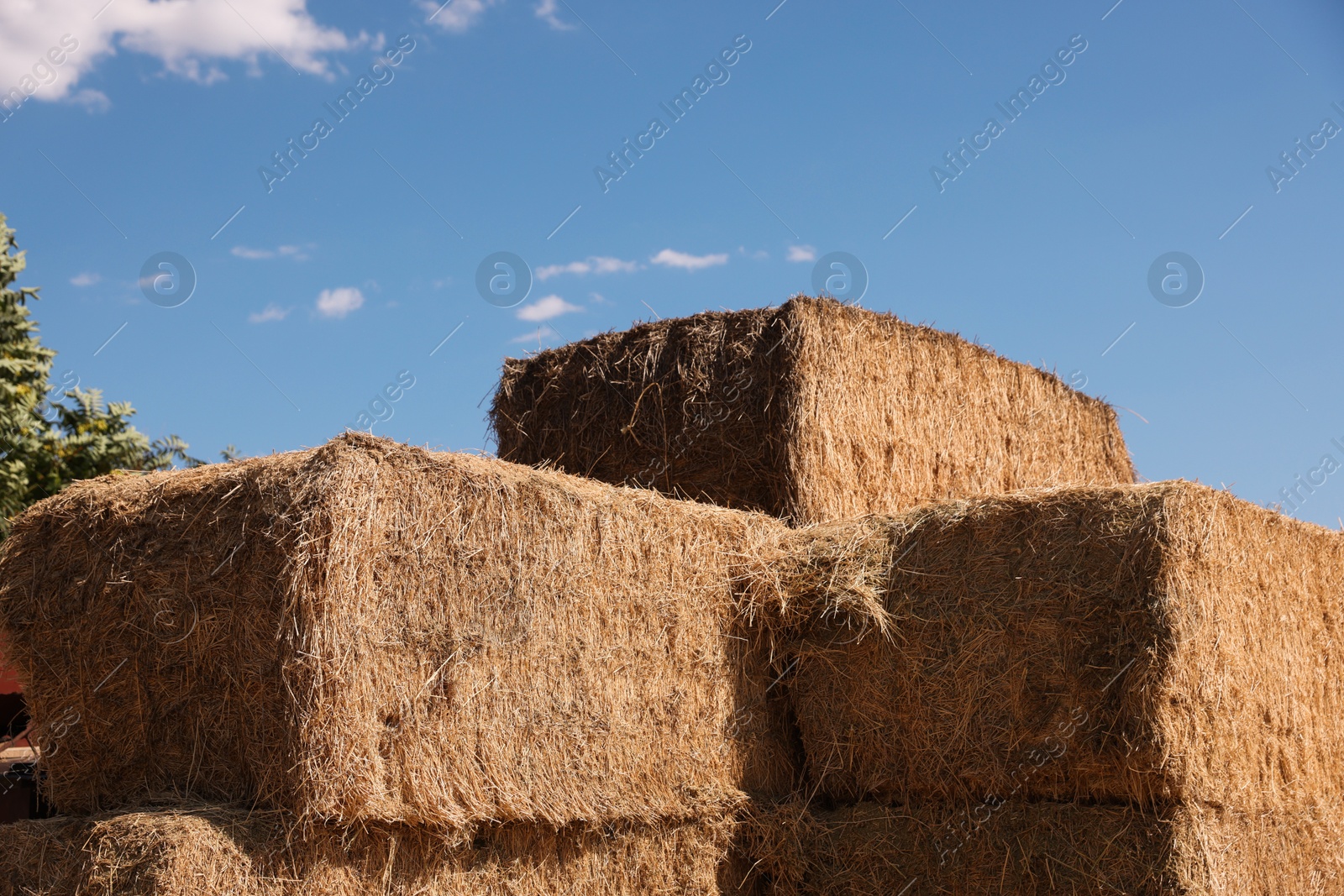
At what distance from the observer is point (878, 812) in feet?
23.1

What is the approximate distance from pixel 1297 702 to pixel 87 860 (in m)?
7.08

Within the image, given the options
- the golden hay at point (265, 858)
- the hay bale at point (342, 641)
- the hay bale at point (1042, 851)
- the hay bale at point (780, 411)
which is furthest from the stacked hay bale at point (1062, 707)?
the golden hay at point (265, 858)

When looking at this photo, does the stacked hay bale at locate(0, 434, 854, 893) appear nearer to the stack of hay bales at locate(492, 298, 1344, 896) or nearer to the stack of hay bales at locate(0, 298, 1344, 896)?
the stack of hay bales at locate(0, 298, 1344, 896)

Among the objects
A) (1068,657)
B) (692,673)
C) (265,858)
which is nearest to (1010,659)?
(1068,657)

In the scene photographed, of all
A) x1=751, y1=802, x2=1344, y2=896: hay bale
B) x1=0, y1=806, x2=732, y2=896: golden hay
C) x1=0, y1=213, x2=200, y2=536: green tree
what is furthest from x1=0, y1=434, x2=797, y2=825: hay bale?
x1=0, y1=213, x2=200, y2=536: green tree

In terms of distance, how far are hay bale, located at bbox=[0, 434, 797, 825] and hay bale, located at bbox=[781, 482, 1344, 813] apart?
1.43 meters

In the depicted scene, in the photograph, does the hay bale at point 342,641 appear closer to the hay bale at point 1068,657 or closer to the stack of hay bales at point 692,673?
the stack of hay bales at point 692,673

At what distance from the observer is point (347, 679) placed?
505cm

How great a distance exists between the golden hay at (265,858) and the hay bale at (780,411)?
334 cm

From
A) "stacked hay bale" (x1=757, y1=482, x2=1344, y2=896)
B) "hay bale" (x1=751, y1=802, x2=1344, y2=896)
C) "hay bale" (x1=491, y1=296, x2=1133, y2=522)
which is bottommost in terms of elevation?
"hay bale" (x1=751, y1=802, x2=1344, y2=896)

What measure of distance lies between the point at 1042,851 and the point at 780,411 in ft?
11.4

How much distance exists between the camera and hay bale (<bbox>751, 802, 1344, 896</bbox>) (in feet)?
20.2

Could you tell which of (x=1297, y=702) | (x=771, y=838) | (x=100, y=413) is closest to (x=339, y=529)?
(x=771, y=838)

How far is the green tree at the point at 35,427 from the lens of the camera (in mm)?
13695
